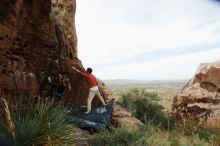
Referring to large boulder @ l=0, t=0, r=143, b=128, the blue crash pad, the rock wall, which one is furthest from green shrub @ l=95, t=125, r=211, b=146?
the rock wall

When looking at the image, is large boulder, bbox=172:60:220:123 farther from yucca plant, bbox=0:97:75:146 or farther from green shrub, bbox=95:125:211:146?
yucca plant, bbox=0:97:75:146

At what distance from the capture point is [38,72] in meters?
16.6

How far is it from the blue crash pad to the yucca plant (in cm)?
394

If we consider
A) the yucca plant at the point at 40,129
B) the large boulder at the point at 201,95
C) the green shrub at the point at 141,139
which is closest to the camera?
the yucca plant at the point at 40,129

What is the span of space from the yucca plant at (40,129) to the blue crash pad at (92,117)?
12.9 ft

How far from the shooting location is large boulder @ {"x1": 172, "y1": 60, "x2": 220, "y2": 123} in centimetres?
2661

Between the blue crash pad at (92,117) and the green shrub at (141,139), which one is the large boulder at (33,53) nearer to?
the blue crash pad at (92,117)

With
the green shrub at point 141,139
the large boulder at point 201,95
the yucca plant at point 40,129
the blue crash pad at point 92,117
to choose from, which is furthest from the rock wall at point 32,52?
the large boulder at point 201,95

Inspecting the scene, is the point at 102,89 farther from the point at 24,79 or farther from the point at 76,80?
the point at 24,79

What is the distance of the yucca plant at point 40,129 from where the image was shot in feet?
29.9

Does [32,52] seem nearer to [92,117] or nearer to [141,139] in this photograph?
[92,117]

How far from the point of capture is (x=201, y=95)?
27.4 metres

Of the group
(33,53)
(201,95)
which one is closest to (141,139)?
(33,53)

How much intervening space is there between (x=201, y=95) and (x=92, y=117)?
1399 centimetres
